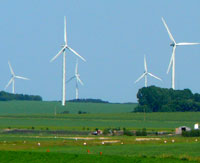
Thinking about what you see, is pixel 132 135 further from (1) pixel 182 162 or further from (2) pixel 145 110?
(2) pixel 145 110

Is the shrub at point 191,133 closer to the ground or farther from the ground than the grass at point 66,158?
farther from the ground

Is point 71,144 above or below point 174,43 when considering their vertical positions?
below

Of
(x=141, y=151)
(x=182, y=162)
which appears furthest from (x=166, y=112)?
(x=182, y=162)

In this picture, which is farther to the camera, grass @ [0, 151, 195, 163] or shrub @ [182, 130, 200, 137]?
shrub @ [182, 130, 200, 137]

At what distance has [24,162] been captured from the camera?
165 feet

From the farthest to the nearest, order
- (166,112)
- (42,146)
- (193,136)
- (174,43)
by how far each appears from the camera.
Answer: (166,112) → (174,43) → (193,136) → (42,146)

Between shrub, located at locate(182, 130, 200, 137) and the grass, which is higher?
shrub, located at locate(182, 130, 200, 137)

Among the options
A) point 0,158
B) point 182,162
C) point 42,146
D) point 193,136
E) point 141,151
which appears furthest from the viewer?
point 193,136

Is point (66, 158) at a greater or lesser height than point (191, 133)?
lesser

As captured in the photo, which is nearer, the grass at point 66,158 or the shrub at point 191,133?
the grass at point 66,158

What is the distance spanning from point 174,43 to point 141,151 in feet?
304

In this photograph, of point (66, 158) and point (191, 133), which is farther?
point (191, 133)

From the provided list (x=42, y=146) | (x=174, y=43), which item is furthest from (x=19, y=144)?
(x=174, y=43)

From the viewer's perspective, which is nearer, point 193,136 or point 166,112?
point 193,136
